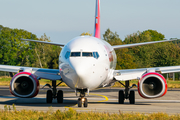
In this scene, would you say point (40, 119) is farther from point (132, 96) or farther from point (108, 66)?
point (132, 96)

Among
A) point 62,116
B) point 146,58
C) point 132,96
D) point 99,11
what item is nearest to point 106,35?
point 146,58

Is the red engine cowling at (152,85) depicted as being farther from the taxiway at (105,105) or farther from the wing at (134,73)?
the wing at (134,73)

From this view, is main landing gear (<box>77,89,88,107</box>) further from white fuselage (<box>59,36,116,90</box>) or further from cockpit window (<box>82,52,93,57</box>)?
cockpit window (<box>82,52,93,57</box>)

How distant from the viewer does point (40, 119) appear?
34.5 ft

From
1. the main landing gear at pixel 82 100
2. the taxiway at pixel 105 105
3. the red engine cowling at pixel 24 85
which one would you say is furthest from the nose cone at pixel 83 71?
the red engine cowling at pixel 24 85

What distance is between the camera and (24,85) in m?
17.4

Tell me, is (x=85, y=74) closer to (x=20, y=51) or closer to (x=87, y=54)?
(x=87, y=54)

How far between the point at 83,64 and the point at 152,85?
209 inches

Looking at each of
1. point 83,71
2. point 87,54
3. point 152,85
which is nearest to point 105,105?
point 152,85

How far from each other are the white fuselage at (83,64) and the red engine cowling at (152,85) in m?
2.46

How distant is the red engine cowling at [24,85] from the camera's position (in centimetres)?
1686

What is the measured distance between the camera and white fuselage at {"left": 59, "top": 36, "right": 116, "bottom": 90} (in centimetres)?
1357

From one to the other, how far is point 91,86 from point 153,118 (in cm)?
454

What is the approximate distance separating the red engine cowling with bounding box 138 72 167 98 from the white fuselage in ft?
8.08
